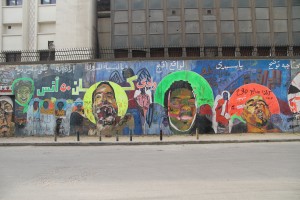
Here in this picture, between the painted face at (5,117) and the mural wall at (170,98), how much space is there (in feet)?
4.57

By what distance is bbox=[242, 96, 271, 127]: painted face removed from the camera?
23.2 meters

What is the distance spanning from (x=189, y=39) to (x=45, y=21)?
40.7 feet

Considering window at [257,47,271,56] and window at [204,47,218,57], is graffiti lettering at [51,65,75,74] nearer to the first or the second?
window at [204,47,218,57]

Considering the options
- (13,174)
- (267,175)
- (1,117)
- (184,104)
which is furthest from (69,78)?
(267,175)

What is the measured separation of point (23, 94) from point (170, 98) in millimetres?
9860

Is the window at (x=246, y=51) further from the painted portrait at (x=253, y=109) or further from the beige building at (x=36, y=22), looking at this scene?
the beige building at (x=36, y=22)

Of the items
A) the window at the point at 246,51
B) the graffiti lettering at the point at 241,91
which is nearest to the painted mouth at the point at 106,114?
the graffiti lettering at the point at 241,91

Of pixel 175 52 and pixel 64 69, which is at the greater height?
pixel 175 52

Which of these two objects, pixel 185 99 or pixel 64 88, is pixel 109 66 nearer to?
pixel 64 88

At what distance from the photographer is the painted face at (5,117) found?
24.1 meters

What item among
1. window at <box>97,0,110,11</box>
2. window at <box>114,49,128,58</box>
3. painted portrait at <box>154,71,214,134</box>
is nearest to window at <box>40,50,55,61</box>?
window at <box>97,0,110,11</box>

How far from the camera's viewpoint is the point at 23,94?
24141 millimetres

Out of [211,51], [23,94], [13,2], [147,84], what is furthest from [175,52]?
Answer: [13,2]

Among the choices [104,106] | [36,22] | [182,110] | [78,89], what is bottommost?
[182,110]
